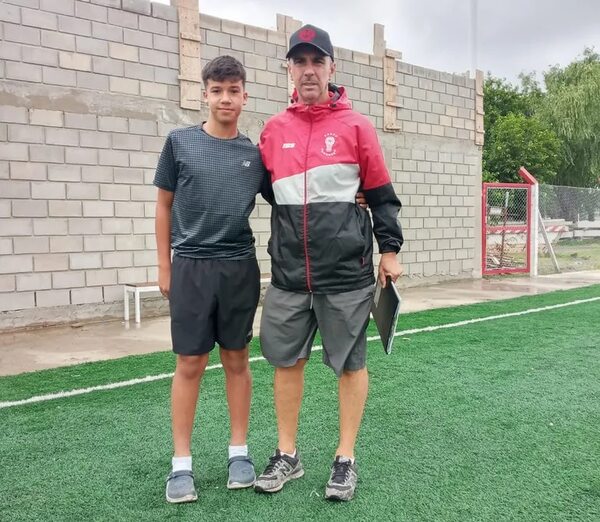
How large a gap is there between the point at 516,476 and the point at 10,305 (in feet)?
18.3

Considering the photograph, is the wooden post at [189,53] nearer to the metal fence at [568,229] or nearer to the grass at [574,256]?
the metal fence at [568,229]

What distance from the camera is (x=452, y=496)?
8.66ft

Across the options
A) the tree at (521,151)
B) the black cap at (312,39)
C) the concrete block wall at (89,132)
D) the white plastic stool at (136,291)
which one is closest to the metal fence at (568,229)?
the concrete block wall at (89,132)

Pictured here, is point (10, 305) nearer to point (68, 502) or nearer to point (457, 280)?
point (68, 502)

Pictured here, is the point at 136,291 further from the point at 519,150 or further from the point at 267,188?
the point at 519,150

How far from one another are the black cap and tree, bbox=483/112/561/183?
2120 centimetres

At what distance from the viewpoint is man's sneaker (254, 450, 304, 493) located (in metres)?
2.68

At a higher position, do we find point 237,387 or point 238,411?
point 237,387

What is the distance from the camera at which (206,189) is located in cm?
257

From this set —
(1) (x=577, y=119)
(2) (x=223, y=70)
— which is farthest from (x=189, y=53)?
(1) (x=577, y=119)

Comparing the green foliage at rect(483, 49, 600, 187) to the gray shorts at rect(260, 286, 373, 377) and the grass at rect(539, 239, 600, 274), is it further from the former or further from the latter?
the gray shorts at rect(260, 286, 373, 377)

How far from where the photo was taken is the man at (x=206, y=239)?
8.47ft

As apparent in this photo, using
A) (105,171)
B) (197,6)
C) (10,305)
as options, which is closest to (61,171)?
(105,171)

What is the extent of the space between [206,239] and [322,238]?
49cm
